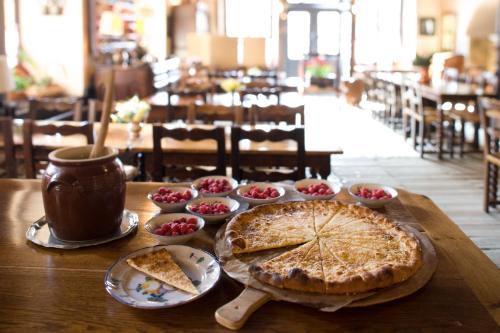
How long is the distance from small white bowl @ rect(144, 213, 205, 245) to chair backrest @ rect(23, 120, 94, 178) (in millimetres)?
1710

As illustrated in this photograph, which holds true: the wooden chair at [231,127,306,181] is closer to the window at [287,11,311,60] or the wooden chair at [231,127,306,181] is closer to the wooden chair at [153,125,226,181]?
the wooden chair at [153,125,226,181]

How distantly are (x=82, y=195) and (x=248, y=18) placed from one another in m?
13.8

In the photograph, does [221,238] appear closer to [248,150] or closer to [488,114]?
[248,150]

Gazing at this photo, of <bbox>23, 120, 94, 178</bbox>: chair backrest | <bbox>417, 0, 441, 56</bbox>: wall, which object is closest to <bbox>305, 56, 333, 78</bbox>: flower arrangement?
<bbox>417, 0, 441, 56</bbox>: wall

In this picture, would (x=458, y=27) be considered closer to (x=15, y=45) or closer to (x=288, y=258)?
(x=15, y=45)

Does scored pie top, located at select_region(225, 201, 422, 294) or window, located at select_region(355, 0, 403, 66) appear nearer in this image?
scored pie top, located at select_region(225, 201, 422, 294)

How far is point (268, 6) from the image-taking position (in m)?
14.4

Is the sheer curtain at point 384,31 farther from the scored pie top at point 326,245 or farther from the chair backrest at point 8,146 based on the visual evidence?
the scored pie top at point 326,245

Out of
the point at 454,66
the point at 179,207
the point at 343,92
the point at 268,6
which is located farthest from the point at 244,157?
the point at 268,6

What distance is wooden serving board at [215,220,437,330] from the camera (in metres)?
1.01

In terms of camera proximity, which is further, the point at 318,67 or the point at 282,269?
the point at 318,67

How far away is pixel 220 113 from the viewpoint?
393cm

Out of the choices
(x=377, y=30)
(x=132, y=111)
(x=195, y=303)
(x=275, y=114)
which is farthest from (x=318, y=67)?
(x=195, y=303)

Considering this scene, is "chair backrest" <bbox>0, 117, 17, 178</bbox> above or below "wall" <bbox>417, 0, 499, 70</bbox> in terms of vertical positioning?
below
